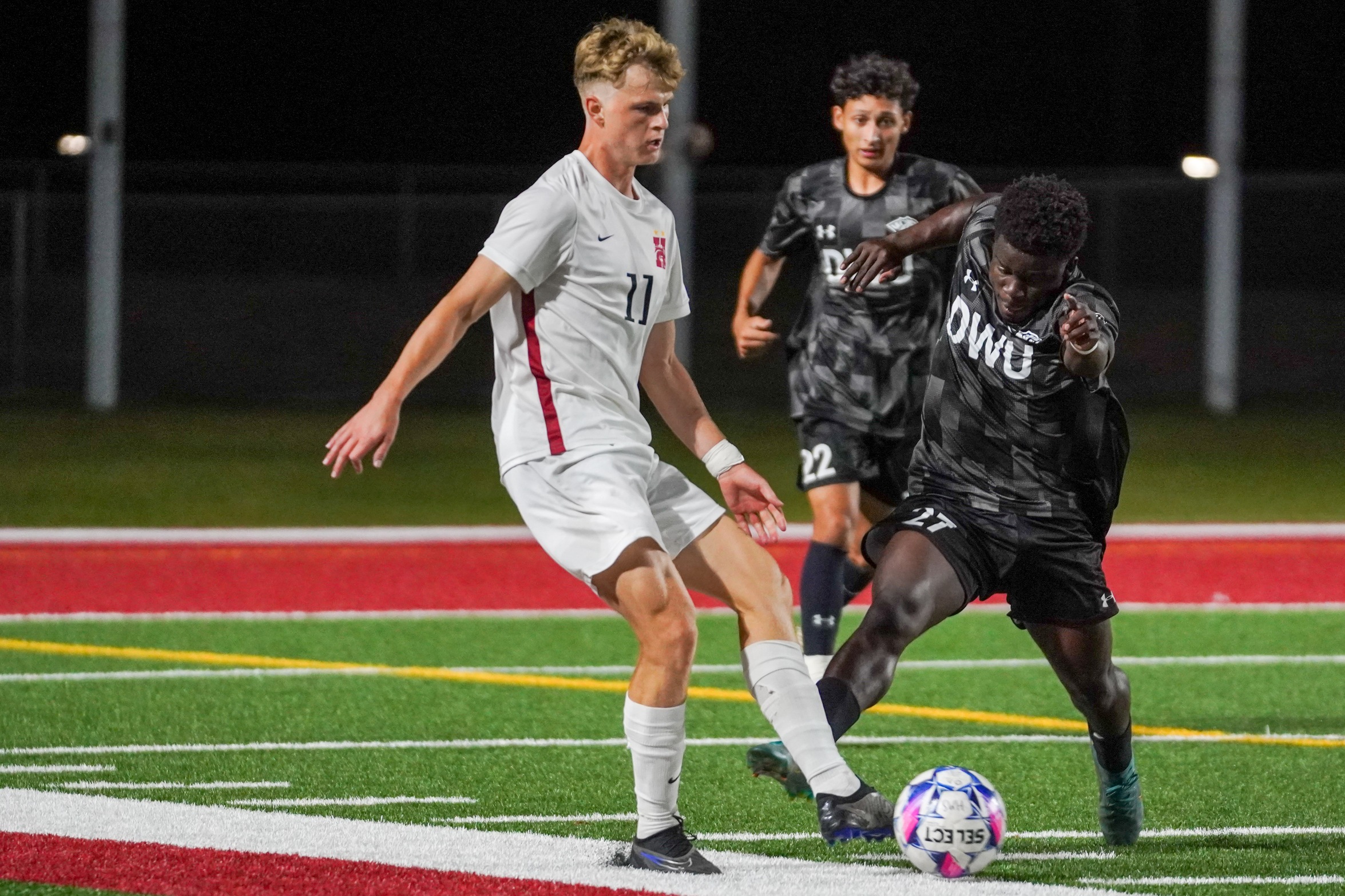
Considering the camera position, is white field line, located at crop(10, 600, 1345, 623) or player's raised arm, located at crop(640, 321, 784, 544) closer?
player's raised arm, located at crop(640, 321, 784, 544)

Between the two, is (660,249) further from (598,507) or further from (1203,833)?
(1203,833)

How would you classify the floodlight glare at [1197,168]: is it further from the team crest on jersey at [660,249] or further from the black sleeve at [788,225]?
the team crest on jersey at [660,249]

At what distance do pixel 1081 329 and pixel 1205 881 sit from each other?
142 centimetres

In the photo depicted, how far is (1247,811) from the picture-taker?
6.02m

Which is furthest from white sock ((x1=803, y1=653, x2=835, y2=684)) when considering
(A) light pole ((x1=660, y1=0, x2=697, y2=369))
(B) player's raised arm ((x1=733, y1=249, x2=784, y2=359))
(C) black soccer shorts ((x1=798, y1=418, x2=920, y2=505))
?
(A) light pole ((x1=660, y1=0, x2=697, y2=369))

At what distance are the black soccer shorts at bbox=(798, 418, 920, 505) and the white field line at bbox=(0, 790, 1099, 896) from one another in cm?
245

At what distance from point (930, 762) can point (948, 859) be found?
Result: 179 centimetres

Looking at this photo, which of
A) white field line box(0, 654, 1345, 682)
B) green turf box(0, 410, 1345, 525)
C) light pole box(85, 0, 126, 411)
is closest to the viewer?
white field line box(0, 654, 1345, 682)

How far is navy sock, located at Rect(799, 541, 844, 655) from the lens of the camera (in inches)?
294

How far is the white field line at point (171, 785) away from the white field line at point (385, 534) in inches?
273

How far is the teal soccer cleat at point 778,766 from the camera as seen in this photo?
232 inches

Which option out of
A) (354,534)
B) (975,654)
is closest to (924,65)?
(354,534)

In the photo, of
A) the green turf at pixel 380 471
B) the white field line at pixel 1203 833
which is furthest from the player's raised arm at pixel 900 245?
the green turf at pixel 380 471

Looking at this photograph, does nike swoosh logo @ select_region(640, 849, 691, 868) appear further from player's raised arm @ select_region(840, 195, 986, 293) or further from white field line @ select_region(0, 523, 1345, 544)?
white field line @ select_region(0, 523, 1345, 544)
